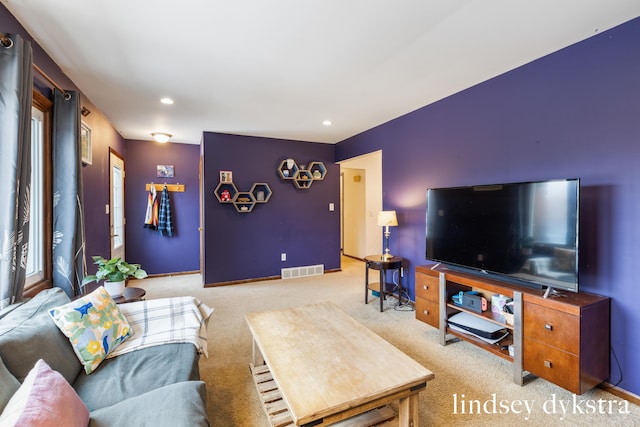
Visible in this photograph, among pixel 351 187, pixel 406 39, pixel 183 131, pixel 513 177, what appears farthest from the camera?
pixel 351 187

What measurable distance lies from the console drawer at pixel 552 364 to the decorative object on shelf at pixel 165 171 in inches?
219

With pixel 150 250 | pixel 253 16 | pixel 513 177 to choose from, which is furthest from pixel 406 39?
pixel 150 250

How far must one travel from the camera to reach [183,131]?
185 inches

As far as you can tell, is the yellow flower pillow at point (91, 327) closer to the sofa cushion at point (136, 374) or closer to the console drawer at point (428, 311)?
the sofa cushion at point (136, 374)

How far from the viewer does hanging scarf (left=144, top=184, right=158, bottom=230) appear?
526 centimetres

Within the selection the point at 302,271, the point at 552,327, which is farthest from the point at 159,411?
the point at 302,271

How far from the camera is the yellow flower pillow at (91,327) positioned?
1.54 meters

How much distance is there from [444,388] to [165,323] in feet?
6.40

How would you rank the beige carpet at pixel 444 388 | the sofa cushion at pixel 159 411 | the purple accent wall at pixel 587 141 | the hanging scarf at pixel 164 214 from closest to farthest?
1. the sofa cushion at pixel 159 411
2. the beige carpet at pixel 444 388
3. the purple accent wall at pixel 587 141
4. the hanging scarf at pixel 164 214

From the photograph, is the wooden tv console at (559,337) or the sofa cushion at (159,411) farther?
the wooden tv console at (559,337)

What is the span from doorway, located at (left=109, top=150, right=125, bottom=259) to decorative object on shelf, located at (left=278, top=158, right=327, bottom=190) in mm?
2424

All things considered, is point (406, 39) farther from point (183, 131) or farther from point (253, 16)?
point (183, 131)

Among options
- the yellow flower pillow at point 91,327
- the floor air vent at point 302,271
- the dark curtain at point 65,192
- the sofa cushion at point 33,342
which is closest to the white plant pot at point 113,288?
the dark curtain at point 65,192

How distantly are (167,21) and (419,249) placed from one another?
10.7 ft
